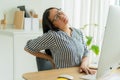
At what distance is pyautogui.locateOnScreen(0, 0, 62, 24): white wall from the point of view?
3.40 m

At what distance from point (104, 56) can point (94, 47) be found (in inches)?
81.2

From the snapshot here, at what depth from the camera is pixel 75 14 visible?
4020mm

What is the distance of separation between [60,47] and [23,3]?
1.81 m

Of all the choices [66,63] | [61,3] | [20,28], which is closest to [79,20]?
[61,3]

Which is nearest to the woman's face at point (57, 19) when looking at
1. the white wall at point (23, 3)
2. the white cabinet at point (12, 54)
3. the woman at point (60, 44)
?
the woman at point (60, 44)

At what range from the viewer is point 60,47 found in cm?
199

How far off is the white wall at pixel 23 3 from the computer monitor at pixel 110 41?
2.42 meters

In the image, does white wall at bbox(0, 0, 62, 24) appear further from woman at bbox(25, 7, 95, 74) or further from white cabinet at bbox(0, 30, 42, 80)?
woman at bbox(25, 7, 95, 74)

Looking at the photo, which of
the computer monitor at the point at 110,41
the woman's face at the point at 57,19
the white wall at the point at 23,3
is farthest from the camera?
the white wall at the point at 23,3

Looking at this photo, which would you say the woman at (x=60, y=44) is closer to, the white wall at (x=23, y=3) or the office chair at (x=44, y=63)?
the office chair at (x=44, y=63)

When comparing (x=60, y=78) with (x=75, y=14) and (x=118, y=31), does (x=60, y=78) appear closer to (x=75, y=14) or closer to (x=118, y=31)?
(x=118, y=31)

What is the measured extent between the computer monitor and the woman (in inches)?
24.3

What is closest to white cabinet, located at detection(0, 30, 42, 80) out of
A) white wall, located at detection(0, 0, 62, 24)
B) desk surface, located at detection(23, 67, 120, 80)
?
white wall, located at detection(0, 0, 62, 24)

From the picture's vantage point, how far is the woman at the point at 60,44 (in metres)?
1.98
